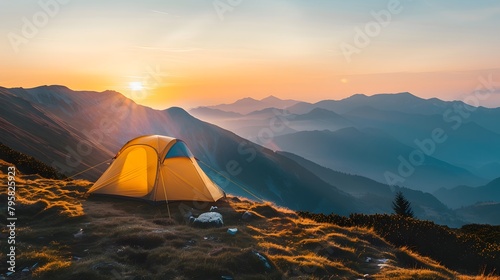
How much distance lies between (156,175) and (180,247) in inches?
366

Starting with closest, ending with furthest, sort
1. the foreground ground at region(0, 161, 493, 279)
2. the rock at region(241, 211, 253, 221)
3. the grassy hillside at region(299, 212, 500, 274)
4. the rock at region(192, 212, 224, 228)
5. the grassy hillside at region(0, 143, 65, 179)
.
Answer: the foreground ground at region(0, 161, 493, 279) < the rock at region(192, 212, 224, 228) < the grassy hillside at region(299, 212, 500, 274) < the rock at region(241, 211, 253, 221) < the grassy hillside at region(0, 143, 65, 179)

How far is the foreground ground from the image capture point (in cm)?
1102

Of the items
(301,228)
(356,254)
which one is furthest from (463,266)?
(301,228)

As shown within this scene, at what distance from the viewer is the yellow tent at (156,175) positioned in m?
21.9

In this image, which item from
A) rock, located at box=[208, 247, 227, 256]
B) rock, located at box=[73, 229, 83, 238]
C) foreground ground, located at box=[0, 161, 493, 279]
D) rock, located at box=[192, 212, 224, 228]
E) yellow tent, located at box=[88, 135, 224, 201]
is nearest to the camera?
foreground ground, located at box=[0, 161, 493, 279]

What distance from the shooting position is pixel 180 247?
533 inches

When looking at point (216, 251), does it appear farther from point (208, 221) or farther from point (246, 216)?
point (246, 216)

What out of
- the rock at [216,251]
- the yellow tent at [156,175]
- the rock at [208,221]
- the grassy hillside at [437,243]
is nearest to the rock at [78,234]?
the rock at [208,221]

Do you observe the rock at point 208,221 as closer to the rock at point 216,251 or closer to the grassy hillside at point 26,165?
the rock at point 216,251

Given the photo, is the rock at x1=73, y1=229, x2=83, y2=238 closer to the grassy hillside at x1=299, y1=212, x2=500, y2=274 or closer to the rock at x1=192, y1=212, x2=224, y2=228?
the rock at x1=192, y1=212, x2=224, y2=228

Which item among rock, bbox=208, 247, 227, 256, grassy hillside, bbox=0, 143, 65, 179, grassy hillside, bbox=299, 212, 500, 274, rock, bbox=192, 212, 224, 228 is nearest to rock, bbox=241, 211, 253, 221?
rock, bbox=192, 212, 224, 228

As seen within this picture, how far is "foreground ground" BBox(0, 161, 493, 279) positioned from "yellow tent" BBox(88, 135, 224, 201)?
970mm

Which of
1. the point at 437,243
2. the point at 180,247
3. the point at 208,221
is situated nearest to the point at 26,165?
the point at 208,221

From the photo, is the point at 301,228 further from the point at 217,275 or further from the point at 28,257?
the point at 28,257
